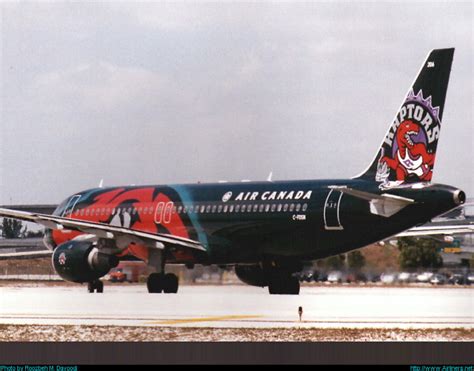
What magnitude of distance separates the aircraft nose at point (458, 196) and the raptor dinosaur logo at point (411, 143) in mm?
1764

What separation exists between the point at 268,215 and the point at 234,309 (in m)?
9.16

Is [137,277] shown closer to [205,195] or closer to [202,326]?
[205,195]

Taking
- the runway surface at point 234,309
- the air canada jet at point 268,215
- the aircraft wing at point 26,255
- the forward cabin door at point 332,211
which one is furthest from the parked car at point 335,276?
the aircraft wing at point 26,255

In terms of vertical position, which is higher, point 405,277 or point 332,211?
point 332,211

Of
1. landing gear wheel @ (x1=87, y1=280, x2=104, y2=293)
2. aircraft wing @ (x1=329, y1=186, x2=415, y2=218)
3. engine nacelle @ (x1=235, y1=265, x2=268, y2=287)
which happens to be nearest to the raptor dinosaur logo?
aircraft wing @ (x1=329, y1=186, x2=415, y2=218)

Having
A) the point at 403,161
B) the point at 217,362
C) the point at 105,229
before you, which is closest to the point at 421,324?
the point at 217,362

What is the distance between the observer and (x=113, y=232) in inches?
1626

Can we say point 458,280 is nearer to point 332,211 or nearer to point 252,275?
point 252,275

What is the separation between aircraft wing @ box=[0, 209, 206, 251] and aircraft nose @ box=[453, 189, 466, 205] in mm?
11318

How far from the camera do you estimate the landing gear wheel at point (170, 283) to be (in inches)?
1644

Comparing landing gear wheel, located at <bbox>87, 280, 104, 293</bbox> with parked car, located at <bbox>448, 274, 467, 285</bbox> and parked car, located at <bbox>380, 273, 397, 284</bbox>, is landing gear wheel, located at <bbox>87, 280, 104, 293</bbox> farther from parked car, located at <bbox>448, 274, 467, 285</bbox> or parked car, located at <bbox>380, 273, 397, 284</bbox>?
parked car, located at <bbox>448, 274, 467, 285</bbox>

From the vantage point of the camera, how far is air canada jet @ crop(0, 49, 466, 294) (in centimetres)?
3734

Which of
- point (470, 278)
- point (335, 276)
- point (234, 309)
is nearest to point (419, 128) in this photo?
point (234, 309)

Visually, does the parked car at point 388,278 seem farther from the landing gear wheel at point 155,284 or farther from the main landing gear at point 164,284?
the landing gear wheel at point 155,284
